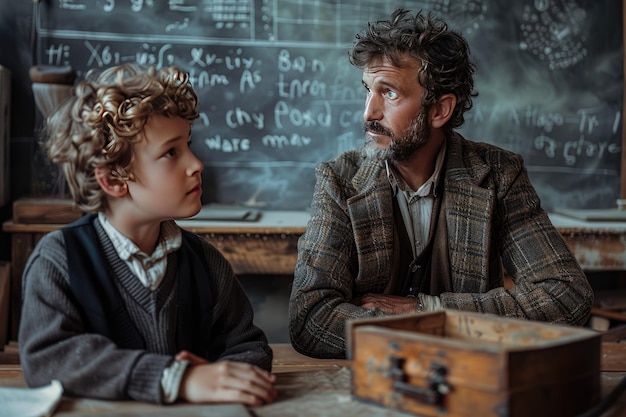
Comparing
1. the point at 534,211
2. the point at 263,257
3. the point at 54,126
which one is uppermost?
the point at 54,126

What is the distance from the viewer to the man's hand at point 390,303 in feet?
8.20

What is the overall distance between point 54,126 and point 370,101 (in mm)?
1272

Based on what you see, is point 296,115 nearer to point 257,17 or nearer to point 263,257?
point 257,17

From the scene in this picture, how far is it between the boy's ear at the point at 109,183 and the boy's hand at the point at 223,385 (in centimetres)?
37

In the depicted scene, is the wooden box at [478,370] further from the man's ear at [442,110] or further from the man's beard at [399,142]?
the man's ear at [442,110]

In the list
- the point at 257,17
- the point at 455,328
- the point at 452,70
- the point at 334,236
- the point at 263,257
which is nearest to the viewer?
the point at 455,328

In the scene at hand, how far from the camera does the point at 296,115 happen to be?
4742 mm

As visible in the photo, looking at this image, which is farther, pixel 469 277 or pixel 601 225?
pixel 601 225

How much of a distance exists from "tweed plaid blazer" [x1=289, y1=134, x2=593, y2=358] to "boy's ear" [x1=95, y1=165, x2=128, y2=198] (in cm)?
90

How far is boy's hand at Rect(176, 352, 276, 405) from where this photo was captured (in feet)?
5.06

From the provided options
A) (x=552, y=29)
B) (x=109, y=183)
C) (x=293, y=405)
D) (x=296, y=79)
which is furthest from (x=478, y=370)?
(x=552, y=29)

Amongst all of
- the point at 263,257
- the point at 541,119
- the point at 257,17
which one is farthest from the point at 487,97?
the point at 263,257

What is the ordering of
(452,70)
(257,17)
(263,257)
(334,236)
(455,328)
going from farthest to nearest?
1. (257,17)
2. (263,257)
3. (452,70)
4. (334,236)
5. (455,328)

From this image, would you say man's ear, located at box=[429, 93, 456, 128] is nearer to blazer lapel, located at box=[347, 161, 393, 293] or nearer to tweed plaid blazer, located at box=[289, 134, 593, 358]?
tweed plaid blazer, located at box=[289, 134, 593, 358]
